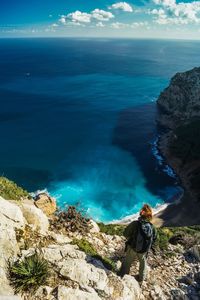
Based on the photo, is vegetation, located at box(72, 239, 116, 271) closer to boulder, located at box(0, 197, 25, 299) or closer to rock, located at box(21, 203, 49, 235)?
rock, located at box(21, 203, 49, 235)

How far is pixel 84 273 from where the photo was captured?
1029 cm

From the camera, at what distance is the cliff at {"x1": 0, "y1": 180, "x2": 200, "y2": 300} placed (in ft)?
30.7

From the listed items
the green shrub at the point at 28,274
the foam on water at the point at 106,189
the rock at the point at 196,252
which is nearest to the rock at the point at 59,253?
the green shrub at the point at 28,274

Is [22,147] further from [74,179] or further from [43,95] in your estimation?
[43,95]

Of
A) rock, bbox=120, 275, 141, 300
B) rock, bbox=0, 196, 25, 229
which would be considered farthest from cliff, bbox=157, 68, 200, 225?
rock, bbox=0, 196, 25, 229

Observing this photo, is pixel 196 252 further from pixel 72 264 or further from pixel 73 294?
pixel 73 294

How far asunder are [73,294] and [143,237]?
2885mm

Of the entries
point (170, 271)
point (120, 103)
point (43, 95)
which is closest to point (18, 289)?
point (170, 271)

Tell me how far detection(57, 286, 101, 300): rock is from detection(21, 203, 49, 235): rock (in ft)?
10.9

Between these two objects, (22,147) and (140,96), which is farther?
(140,96)

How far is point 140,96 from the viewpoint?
11588 centimetres

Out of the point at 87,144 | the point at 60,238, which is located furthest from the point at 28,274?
the point at 87,144

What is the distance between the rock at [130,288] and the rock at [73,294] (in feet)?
3.82

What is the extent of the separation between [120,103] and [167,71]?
7998cm
